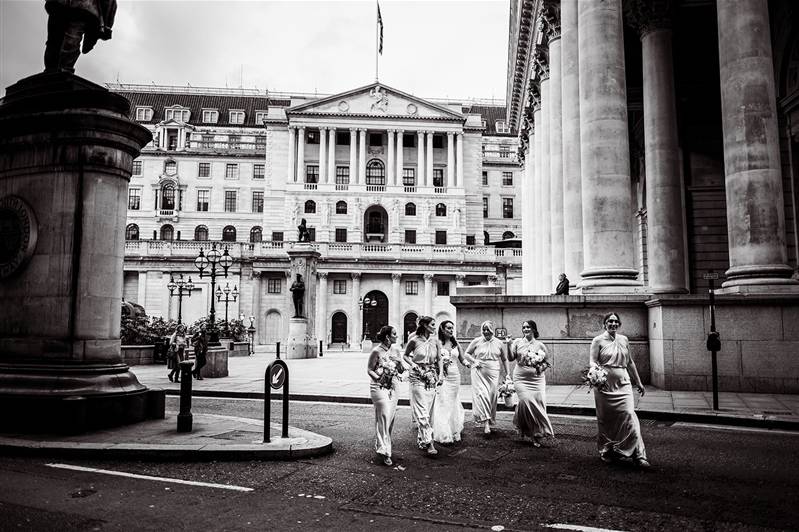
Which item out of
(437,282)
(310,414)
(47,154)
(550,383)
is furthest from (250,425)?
(437,282)

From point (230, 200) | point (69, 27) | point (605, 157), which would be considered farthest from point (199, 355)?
point (230, 200)

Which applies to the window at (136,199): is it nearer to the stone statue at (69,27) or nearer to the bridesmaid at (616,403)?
the stone statue at (69,27)

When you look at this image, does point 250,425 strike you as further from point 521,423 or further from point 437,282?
point 437,282

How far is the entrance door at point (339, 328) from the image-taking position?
6481 centimetres

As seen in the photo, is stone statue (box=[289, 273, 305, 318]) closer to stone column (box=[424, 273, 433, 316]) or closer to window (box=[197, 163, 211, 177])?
stone column (box=[424, 273, 433, 316])

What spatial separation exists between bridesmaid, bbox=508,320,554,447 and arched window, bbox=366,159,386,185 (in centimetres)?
6814

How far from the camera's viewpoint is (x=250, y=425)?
10.0m

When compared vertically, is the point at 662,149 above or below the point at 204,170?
below

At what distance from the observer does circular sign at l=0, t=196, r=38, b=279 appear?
371 inches

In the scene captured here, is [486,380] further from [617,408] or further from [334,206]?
[334,206]

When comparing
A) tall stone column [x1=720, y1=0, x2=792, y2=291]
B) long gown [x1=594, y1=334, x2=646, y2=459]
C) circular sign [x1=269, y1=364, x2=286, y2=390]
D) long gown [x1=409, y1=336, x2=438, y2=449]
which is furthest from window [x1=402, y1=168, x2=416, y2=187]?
long gown [x1=594, y1=334, x2=646, y2=459]

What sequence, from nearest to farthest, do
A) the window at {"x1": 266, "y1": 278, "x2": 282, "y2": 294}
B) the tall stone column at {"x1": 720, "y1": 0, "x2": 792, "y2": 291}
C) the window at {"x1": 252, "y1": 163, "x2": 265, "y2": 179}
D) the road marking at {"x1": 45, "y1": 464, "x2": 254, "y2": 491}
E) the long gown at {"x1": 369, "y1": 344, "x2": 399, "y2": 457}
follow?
the road marking at {"x1": 45, "y1": 464, "x2": 254, "y2": 491}
the long gown at {"x1": 369, "y1": 344, "x2": 399, "y2": 457}
the tall stone column at {"x1": 720, "y1": 0, "x2": 792, "y2": 291}
the window at {"x1": 266, "y1": 278, "x2": 282, "y2": 294}
the window at {"x1": 252, "y1": 163, "x2": 265, "y2": 179}

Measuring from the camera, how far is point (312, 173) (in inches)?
2992

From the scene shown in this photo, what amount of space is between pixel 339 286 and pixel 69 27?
182 ft
